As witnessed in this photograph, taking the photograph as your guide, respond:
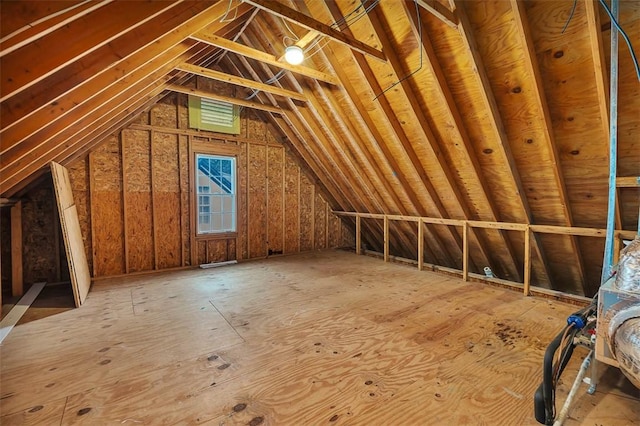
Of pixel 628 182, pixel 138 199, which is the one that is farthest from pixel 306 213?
pixel 628 182

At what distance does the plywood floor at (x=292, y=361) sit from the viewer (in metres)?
1.52

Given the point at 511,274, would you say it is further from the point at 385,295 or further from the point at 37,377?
the point at 37,377

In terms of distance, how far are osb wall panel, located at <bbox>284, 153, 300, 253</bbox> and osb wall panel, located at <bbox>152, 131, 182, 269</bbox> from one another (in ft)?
6.82

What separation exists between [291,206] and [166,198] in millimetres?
2387

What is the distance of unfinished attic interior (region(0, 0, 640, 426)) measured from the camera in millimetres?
1496

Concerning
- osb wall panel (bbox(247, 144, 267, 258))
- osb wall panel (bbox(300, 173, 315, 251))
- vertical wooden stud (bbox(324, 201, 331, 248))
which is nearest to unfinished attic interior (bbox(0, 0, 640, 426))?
osb wall panel (bbox(247, 144, 267, 258))

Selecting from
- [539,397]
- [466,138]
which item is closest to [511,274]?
[466,138]

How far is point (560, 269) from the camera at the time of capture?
363cm

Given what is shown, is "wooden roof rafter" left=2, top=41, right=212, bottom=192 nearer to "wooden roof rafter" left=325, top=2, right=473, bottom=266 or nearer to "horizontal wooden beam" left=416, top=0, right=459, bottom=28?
"wooden roof rafter" left=325, top=2, right=473, bottom=266

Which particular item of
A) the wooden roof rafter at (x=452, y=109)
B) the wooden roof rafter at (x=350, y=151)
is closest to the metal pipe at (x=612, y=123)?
the wooden roof rafter at (x=452, y=109)

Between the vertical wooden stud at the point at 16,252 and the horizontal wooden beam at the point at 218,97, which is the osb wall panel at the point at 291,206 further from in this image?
A: the vertical wooden stud at the point at 16,252

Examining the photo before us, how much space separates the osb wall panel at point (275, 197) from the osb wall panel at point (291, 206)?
0.11 m

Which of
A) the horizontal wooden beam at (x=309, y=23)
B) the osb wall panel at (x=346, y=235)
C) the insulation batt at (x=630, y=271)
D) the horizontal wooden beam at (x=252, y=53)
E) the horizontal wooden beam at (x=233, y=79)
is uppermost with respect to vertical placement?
the horizontal wooden beam at (x=233, y=79)

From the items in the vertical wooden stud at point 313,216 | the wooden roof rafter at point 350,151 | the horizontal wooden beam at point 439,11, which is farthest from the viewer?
the vertical wooden stud at point 313,216
